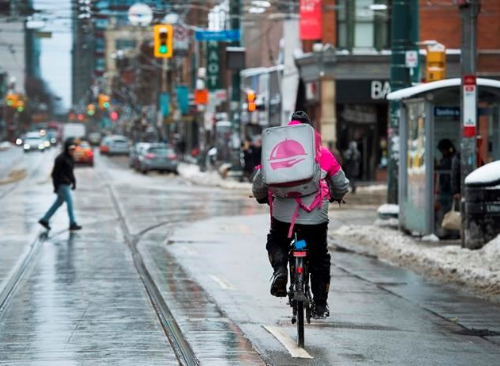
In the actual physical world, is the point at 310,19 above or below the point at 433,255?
above

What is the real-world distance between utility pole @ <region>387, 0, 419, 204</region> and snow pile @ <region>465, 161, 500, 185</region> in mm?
7001

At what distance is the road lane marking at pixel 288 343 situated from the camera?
10445 mm

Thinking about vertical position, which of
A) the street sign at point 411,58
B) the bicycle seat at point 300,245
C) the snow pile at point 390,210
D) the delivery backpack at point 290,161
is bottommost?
the snow pile at point 390,210

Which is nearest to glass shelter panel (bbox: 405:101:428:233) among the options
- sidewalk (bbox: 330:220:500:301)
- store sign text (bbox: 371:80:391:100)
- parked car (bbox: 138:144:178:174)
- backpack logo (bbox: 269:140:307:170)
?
sidewalk (bbox: 330:220:500:301)

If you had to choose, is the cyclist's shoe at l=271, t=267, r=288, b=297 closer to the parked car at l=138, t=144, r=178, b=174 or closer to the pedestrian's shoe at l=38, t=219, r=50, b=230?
the pedestrian's shoe at l=38, t=219, r=50, b=230

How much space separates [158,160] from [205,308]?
47.4 m

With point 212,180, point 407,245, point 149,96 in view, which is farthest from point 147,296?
point 149,96

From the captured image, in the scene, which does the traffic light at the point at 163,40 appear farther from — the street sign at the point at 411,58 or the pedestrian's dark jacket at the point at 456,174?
the pedestrian's dark jacket at the point at 456,174

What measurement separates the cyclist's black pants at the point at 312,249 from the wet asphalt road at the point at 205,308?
53 cm

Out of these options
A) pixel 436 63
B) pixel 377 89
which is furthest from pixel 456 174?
pixel 377 89

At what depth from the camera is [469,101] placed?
19141 mm

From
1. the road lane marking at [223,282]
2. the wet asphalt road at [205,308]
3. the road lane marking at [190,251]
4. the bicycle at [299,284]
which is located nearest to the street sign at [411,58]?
the wet asphalt road at [205,308]

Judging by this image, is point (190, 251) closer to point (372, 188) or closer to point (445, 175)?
point (445, 175)

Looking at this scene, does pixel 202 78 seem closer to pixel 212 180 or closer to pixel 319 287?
pixel 212 180
